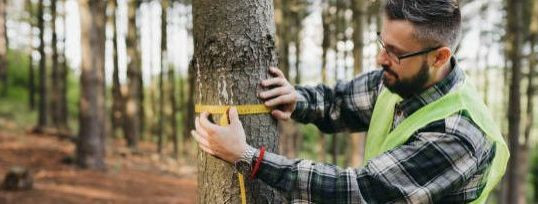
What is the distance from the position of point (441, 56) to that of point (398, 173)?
499 mm

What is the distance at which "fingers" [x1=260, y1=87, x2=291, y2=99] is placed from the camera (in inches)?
93.4

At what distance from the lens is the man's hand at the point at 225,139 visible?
2.09 meters

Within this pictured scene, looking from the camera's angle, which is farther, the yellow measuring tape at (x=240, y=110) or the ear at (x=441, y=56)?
the yellow measuring tape at (x=240, y=110)

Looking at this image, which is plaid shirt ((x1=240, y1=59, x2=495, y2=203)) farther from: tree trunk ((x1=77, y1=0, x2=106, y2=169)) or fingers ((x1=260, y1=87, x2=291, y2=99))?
tree trunk ((x1=77, y1=0, x2=106, y2=169))

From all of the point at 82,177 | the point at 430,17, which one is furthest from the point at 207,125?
the point at 82,177

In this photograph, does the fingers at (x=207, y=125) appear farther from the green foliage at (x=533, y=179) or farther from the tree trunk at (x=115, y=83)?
the green foliage at (x=533, y=179)

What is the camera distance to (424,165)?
203cm

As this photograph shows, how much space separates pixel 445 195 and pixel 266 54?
2.99ft

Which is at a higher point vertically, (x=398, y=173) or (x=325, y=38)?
(x=325, y=38)

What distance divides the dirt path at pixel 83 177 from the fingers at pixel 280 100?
23.2 feet

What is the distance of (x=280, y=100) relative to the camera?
243cm

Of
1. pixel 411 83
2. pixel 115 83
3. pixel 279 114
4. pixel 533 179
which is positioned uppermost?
pixel 411 83

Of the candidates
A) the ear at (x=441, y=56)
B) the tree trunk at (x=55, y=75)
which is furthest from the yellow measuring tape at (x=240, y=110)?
the tree trunk at (x=55, y=75)

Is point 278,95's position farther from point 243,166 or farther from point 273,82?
point 243,166
